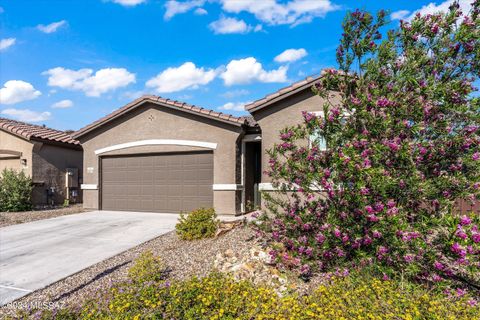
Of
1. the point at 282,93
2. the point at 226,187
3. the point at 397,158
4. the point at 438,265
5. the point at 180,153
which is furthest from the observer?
the point at 180,153

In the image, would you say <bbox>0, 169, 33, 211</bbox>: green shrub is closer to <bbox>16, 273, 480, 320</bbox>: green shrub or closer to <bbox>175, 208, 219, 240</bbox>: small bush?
<bbox>175, 208, 219, 240</bbox>: small bush

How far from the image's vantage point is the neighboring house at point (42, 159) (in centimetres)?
1434

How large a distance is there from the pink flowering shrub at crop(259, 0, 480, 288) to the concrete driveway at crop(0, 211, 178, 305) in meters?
4.06

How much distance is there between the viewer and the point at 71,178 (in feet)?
52.7

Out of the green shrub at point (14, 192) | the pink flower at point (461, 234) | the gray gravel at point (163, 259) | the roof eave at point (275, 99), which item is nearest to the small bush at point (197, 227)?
the gray gravel at point (163, 259)

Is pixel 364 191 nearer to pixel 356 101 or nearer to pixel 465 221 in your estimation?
pixel 465 221

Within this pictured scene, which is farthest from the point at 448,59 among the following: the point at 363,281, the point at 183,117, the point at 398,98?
the point at 183,117

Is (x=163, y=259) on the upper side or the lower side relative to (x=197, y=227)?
lower

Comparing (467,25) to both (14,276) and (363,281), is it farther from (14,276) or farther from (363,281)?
(14,276)

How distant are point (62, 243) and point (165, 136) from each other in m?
5.64

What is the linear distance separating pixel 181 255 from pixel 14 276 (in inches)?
116

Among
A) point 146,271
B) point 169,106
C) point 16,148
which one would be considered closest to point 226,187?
point 169,106

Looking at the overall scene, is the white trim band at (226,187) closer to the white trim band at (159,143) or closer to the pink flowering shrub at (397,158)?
the white trim band at (159,143)

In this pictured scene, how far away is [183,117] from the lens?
12.0 meters
